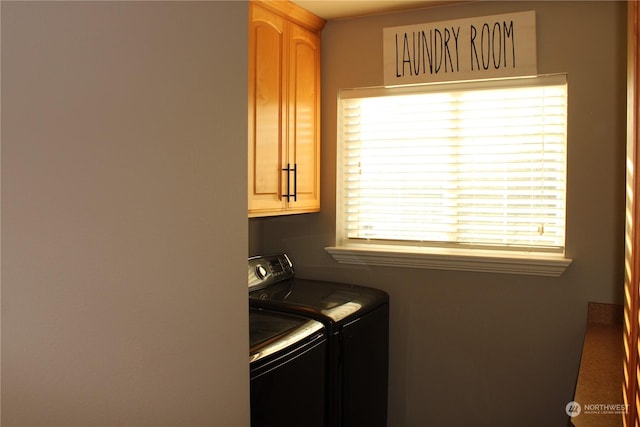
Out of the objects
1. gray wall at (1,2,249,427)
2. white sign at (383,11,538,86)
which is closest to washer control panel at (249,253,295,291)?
white sign at (383,11,538,86)

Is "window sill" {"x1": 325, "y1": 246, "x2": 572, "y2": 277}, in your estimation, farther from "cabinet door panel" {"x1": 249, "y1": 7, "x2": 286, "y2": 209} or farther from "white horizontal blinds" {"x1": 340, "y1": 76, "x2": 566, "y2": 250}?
"cabinet door panel" {"x1": 249, "y1": 7, "x2": 286, "y2": 209}

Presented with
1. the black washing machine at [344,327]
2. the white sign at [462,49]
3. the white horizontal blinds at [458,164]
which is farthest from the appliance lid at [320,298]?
the white sign at [462,49]

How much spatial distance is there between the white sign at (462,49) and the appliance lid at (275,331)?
1326 millimetres

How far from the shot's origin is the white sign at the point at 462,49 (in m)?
2.50

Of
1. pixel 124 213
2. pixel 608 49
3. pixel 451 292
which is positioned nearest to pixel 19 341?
pixel 124 213

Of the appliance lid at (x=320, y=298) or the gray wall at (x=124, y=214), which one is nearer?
the gray wall at (x=124, y=214)

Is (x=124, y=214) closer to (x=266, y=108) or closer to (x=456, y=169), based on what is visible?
(x=266, y=108)

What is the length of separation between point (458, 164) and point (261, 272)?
3.73ft

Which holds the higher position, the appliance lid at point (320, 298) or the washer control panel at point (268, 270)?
the washer control panel at point (268, 270)

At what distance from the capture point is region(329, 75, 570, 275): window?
8.33ft

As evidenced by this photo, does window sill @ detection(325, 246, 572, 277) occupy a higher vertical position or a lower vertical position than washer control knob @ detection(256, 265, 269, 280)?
higher

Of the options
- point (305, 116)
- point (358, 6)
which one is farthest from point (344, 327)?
point (358, 6)

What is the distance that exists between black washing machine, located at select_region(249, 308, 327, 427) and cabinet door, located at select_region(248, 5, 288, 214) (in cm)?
55

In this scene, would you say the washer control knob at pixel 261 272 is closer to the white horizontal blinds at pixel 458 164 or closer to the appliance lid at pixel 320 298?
the appliance lid at pixel 320 298
